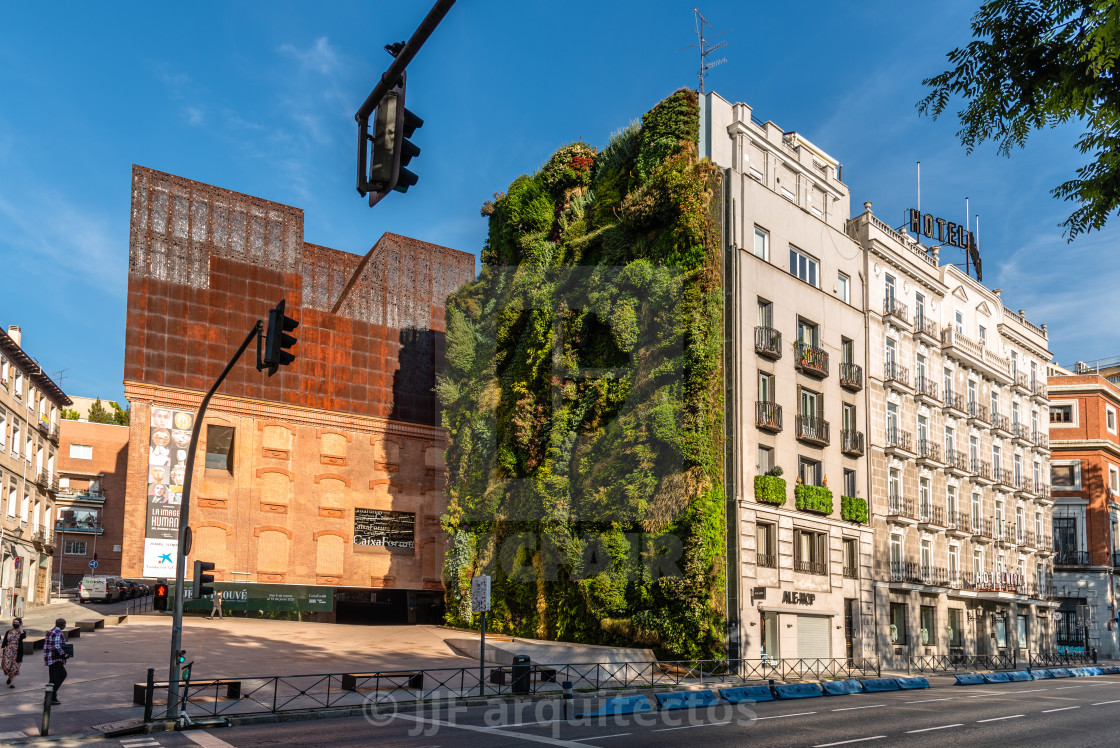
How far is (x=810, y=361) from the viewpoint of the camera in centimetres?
4225

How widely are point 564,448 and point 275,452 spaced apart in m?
19.6

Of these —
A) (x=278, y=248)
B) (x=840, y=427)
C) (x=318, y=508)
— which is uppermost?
(x=278, y=248)

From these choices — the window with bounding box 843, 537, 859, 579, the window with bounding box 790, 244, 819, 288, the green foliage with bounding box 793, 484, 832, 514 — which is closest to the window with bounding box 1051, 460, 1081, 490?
the window with bounding box 843, 537, 859, 579

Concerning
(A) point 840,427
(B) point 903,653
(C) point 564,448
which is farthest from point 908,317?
(C) point 564,448

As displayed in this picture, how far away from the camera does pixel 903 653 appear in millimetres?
45312

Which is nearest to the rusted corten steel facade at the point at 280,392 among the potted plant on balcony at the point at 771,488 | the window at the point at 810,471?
the window at the point at 810,471

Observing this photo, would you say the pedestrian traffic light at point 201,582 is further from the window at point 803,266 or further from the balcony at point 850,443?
the balcony at point 850,443

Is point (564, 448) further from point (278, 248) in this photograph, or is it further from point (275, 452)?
point (278, 248)

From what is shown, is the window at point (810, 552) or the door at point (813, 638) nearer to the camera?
the door at point (813, 638)

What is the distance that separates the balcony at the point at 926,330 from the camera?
5037 centimetres

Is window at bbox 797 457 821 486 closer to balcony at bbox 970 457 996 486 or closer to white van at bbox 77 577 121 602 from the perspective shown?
balcony at bbox 970 457 996 486

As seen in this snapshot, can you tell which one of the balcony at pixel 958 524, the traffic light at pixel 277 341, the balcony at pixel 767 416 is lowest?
the balcony at pixel 958 524

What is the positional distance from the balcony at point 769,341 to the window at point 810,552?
7533 mm


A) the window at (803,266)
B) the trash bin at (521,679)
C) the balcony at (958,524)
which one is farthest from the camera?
the balcony at (958,524)
